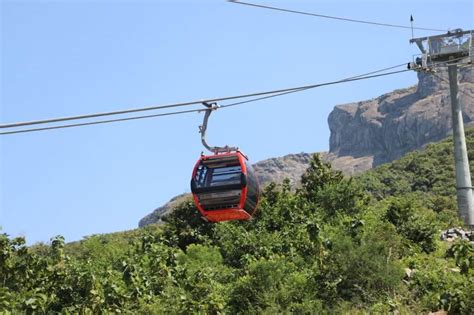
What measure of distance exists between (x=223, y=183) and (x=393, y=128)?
166 metres

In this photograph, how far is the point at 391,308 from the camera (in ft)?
65.6

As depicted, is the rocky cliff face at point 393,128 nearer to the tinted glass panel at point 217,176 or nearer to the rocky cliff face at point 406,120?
the rocky cliff face at point 406,120

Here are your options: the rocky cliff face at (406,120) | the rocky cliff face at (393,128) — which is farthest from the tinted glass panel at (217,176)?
the rocky cliff face at (406,120)

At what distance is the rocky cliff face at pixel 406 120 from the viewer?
16150cm

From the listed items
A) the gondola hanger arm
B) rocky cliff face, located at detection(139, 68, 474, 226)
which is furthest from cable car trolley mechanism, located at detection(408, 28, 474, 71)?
rocky cliff face, located at detection(139, 68, 474, 226)

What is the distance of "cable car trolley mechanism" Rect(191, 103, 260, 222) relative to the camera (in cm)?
1609

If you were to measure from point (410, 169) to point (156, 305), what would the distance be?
46.6 metres

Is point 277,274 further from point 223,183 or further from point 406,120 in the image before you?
point 406,120

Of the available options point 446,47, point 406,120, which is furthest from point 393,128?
point 446,47

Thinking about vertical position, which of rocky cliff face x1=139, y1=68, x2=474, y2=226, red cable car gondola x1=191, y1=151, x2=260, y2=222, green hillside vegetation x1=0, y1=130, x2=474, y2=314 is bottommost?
rocky cliff face x1=139, y1=68, x2=474, y2=226

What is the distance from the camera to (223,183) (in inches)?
Answer: 637

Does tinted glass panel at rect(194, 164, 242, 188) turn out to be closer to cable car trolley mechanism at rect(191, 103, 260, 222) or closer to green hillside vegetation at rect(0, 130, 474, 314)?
cable car trolley mechanism at rect(191, 103, 260, 222)

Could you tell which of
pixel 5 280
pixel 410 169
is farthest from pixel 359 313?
pixel 410 169

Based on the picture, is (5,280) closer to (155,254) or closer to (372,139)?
(155,254)
